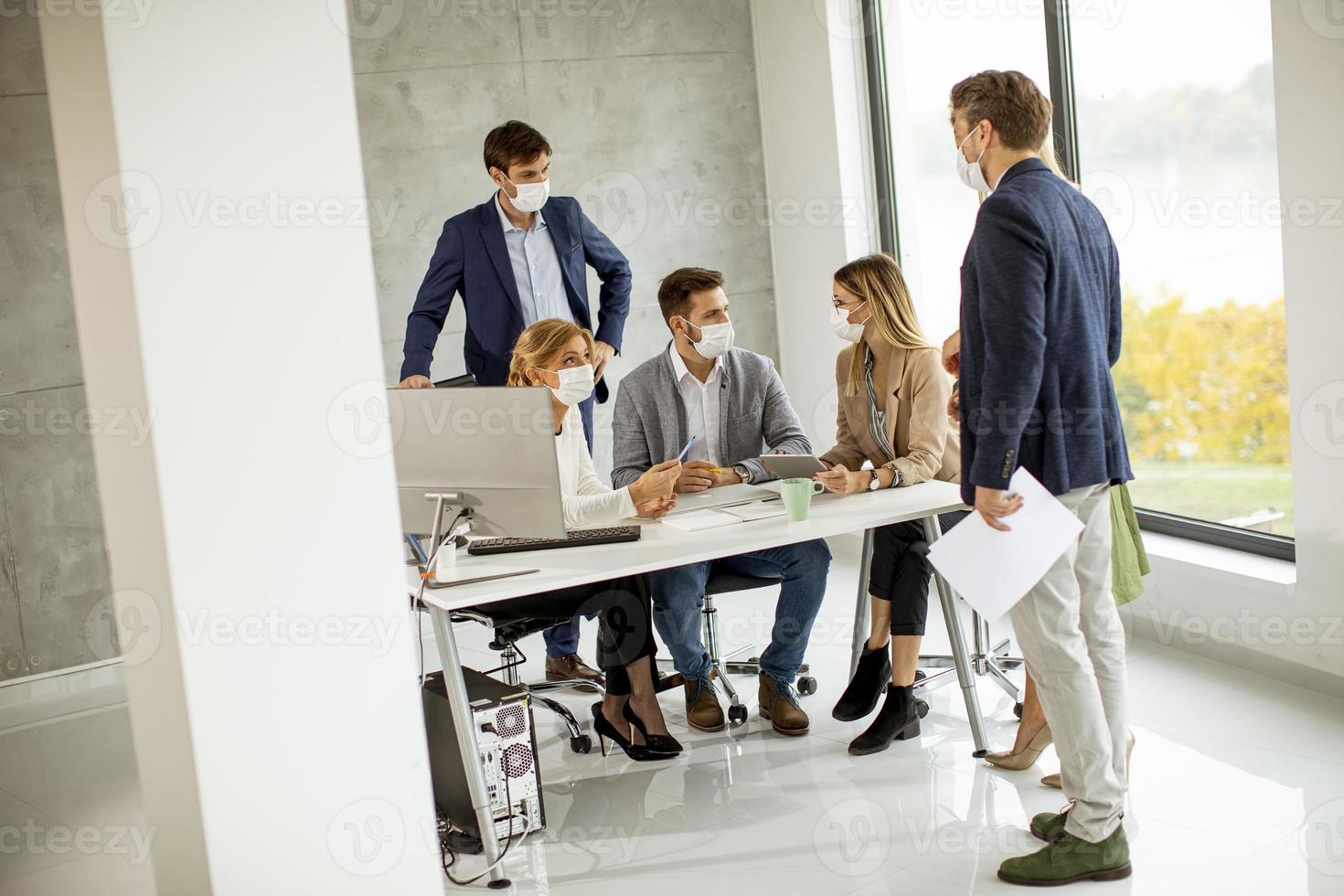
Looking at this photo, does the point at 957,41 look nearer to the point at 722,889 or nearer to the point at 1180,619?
the point at 1180,619

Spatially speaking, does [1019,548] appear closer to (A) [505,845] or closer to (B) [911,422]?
(B) [911,422]

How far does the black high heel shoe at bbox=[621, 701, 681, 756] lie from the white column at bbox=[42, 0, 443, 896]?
5.85ft

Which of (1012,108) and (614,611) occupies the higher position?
(1012,108)

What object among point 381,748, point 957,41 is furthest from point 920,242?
point 381,748

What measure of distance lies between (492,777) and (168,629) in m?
1.53

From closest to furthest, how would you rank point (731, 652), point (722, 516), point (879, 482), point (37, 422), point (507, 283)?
1. point (722, 516)
2. point (879, 482)
3. point (507, 283)
4. point (731, 652)
5. point (37, 422)

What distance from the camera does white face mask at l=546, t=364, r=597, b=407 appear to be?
3225 millimetres

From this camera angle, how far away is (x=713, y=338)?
11.8 ft

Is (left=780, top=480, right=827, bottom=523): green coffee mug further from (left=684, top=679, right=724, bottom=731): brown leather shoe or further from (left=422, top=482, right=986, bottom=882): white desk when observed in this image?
(left=684, top=679, right=724, bottom=731): brown leather shoe

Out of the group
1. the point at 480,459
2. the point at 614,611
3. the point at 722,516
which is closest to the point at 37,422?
the point at 614,611

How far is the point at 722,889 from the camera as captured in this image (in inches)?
106

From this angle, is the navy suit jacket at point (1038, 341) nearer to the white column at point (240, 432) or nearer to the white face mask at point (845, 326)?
the white face mask at point (845, 326)

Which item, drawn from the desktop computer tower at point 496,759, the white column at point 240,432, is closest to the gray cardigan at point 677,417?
the desktop computer tower at point 496,759

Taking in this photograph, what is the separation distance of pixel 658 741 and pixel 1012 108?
196 cm
